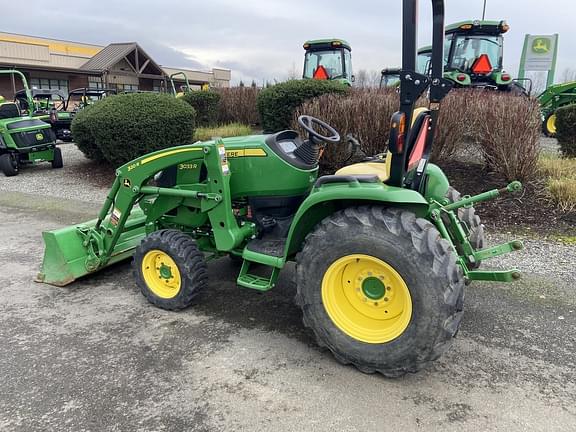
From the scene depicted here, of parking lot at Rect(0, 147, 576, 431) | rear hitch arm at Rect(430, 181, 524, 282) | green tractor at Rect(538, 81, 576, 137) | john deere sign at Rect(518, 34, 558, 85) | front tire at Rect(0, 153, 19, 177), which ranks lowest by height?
parking lot at Rect(0, 147, 576, 431)

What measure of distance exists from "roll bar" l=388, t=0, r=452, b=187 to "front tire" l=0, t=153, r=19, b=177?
9.93 meters

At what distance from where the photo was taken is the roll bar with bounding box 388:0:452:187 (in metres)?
2.43

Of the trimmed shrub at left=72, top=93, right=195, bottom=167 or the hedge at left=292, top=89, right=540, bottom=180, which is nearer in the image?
the hedge at left=292, top=89, right=540, bottom=180

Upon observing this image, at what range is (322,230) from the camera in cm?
269

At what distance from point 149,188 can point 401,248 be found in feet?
7.04

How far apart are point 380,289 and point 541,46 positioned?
21882 millimetres

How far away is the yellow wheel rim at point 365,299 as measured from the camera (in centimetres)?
262

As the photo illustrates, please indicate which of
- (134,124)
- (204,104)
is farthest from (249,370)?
(204,104)

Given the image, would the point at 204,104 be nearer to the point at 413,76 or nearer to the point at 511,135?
the point at 511,135

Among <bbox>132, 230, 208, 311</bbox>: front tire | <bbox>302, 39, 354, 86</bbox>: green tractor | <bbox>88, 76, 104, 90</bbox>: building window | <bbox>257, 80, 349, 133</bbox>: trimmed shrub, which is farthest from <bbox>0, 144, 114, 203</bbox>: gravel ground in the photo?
<bbox>88, 76, 104, 90</bbox>: building window

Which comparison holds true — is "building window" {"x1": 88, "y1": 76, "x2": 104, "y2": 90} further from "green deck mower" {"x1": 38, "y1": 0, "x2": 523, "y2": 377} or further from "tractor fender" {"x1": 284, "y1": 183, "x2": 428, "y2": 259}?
"tractor fender" {"x1": 284, "y1": 183, "x2": 428, "y2": 259}

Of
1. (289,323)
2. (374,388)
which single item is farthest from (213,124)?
(374,388)

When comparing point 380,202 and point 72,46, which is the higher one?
point 72,46

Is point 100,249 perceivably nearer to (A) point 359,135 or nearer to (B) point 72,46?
(A) point 359,135
